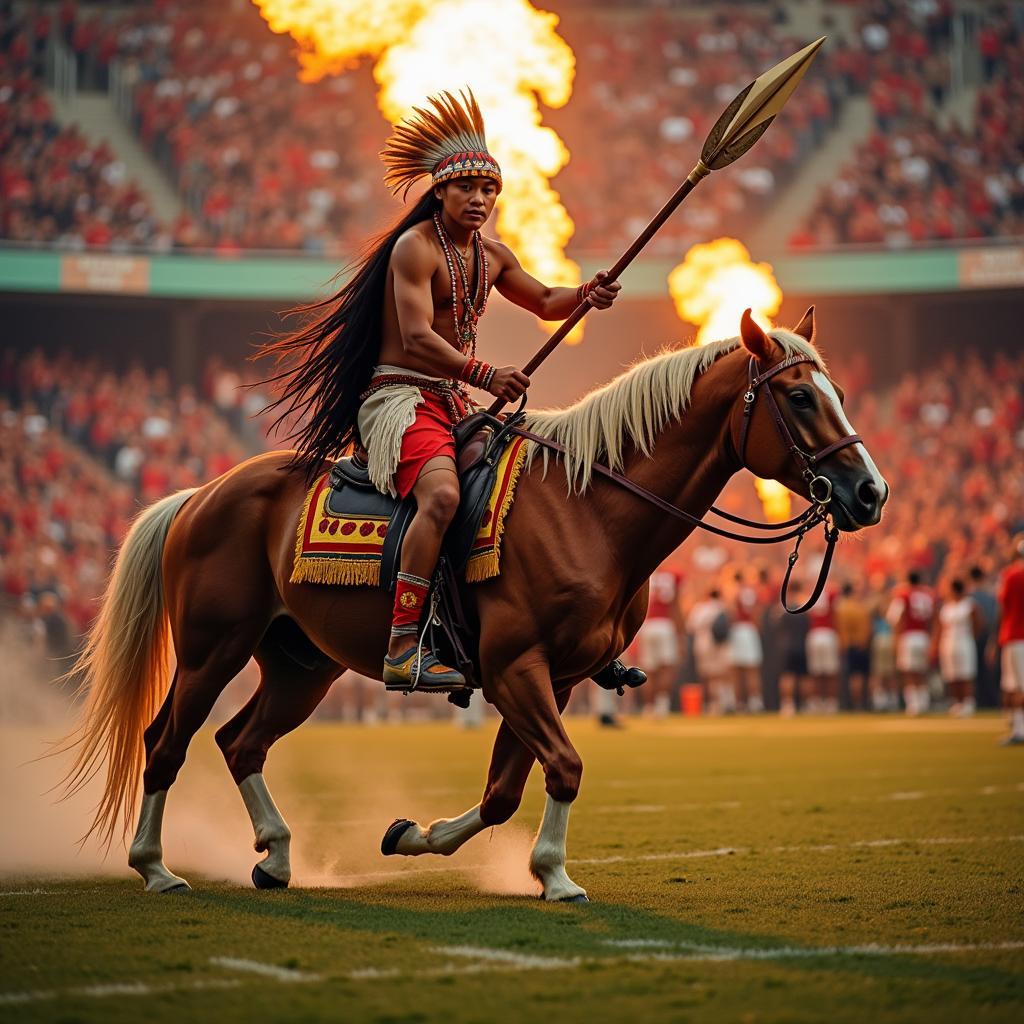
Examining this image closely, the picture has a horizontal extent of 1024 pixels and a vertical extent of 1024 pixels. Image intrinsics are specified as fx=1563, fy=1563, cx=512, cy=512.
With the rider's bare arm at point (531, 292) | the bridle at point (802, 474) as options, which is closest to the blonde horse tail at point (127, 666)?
the rider's bare arm at point (531, 292)

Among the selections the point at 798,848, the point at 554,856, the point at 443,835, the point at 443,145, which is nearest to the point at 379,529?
the point at 443,835

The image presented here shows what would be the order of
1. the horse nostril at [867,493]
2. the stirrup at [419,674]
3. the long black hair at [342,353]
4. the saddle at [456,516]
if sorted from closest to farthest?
the horse nostril at [867,493]
the stirrup at [419,674]
the saddle at [456,516]
the long black hair at [342,353]

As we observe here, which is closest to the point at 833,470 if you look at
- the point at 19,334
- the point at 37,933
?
the point at 37,933

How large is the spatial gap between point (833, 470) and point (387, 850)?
106 inches

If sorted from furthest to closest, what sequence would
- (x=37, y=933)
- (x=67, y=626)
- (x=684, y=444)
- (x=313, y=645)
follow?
(x=67, y=626) < (x=313, y=645) < (x=684, y=444) < (x=37, y=933)

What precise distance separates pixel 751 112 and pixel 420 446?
2.11 metres

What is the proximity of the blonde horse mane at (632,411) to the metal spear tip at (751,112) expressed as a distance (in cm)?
89

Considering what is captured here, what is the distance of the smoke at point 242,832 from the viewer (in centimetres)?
777

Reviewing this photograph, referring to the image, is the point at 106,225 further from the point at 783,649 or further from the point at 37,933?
the point at 37,933

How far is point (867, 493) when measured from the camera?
6250mm

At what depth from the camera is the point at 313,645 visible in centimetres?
800

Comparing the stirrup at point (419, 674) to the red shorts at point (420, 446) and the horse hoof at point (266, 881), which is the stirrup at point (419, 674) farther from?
the horse hoof at point (266, 881)

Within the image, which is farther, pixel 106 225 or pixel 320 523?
pixel 106 225

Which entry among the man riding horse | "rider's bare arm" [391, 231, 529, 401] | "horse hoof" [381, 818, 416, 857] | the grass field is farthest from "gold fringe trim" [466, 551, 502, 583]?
the grass field
